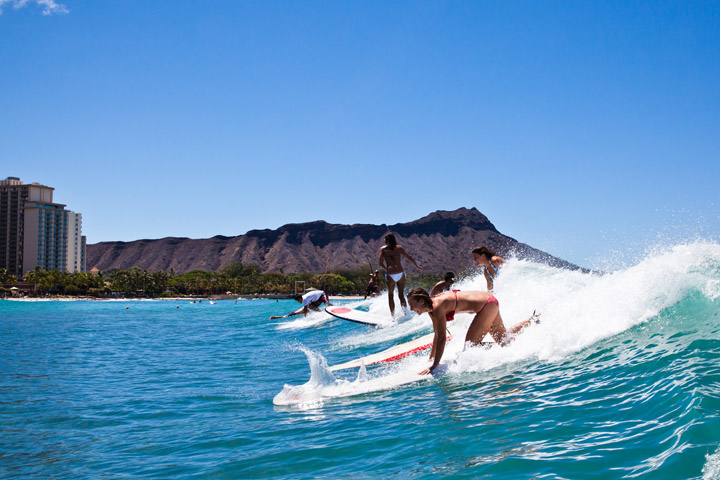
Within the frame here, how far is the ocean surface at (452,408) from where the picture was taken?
374 centimetres

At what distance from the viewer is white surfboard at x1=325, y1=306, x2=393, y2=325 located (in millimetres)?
15189

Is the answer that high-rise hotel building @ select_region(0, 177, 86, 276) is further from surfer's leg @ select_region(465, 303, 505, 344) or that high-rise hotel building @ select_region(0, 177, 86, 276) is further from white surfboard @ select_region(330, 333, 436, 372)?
surfer's leg @ select_region(465, 303, 505, 344)

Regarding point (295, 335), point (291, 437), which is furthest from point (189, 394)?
point (295, 335)

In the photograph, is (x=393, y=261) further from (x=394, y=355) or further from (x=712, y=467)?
(x=712, y=467)

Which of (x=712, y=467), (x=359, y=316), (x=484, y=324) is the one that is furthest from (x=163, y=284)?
(x=712, y=467)

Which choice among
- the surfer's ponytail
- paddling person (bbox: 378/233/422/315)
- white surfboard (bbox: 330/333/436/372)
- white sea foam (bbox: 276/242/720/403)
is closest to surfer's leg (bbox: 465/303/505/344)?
white sea foam (bbox: 276/242/720/403)

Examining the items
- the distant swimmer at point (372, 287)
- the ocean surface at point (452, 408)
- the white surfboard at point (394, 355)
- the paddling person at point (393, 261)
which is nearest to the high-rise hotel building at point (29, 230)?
the distant swimmer at point (372, 287)

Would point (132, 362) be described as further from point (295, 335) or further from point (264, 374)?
point (295, 335)

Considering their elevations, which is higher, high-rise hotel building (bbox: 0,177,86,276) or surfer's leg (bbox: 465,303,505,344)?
high-rise hotel building (bbox: 0,177,86,276)

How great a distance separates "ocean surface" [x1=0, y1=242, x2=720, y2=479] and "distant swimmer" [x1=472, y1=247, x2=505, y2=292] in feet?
3.03

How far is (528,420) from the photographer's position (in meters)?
4.48

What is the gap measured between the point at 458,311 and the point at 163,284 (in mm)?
136389

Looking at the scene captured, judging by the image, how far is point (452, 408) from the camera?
5.17m

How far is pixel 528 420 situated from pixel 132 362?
909 centimetres
